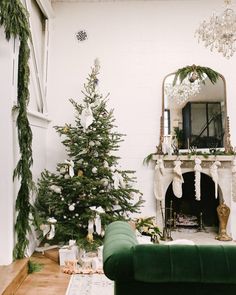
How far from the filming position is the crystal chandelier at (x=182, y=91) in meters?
5.09

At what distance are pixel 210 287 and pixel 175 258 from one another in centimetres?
29

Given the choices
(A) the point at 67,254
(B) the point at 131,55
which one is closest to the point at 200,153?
(B) the point at 131,55

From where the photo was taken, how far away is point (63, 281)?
3252mm

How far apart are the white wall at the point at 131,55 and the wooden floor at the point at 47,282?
2.26m

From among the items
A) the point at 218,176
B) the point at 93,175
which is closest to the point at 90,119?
the point at 93,175

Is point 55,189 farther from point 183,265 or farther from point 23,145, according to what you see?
point 183,265

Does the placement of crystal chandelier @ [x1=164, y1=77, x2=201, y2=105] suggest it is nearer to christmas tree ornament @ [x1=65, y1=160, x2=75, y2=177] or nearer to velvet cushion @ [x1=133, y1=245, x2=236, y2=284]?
christmas tree ornament @ [x1=65, y1=160, x2=75, y2=177]

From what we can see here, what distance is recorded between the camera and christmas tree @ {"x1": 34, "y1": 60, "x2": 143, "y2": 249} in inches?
153

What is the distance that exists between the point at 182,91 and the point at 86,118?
1832mm

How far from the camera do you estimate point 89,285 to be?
3.13 metres

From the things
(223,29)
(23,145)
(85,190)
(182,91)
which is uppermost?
(223,29)

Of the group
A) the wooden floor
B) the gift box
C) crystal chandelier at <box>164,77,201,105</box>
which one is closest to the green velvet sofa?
the wooden floor

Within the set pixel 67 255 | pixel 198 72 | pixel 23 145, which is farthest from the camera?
pixel 198 72

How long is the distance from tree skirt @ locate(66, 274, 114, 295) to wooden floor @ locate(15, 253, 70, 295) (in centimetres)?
8
